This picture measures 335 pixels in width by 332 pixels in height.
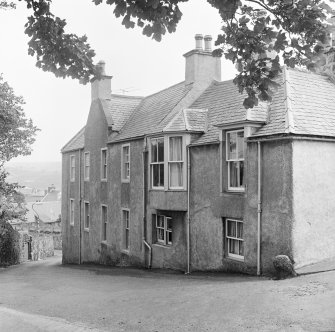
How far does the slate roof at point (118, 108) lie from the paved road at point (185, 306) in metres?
11.6

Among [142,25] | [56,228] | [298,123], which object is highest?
[142,25]

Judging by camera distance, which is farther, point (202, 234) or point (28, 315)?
point (202, 234)

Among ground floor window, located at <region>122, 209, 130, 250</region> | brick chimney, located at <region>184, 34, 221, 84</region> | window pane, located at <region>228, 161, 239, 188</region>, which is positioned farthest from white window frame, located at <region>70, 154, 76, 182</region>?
window pane, located at <region>228, 161, 239, 188</region>

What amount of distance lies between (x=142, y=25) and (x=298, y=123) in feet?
27.5

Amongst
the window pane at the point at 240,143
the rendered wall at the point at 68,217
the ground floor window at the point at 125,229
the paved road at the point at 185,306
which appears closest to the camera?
the paved road at the point at 185,306

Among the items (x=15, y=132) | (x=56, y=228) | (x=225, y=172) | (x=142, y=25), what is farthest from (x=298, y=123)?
(x=56, y=228)

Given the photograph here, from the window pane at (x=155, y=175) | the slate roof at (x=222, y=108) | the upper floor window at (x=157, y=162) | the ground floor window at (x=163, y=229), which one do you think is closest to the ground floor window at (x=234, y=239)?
the slate roof at (x=222, y=108)

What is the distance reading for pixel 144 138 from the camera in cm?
2122

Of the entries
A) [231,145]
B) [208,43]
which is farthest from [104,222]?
[231,145]

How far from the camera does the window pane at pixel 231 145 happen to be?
1614cm

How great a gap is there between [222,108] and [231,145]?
2.86 meters

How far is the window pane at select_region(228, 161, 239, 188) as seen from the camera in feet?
53.0

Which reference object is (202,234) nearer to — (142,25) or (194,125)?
(194,125)

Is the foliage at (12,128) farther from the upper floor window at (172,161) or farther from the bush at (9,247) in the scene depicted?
the upper floor window at (172,161)
